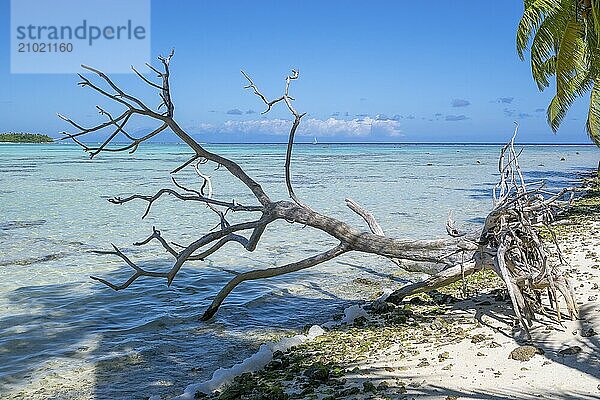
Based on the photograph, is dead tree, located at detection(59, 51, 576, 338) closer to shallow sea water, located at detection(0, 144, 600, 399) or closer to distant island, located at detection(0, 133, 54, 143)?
shallow sea water, located at detection(0, 144, 600, 399)

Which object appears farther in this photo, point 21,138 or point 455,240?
point 21,138

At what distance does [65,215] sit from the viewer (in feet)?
53.7

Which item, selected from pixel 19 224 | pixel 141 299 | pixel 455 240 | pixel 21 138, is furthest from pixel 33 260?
pixel 21 138

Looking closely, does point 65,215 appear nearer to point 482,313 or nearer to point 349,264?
point 349,264

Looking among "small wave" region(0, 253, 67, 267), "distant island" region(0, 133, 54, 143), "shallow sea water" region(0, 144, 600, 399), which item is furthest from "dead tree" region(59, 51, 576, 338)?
"distant island" region(0, 133, 54, 143)

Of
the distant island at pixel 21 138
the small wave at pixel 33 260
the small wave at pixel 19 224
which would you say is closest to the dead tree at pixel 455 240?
the small wave at pixel 33 260

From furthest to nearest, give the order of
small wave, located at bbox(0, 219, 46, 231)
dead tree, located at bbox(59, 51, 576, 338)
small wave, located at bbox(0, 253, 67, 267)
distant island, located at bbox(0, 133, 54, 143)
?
distant island, located at bbox(0, 133, 54, 143), small wave, located at bbox(0, 219, 46, 231), small wave, located at bbox(0, 253, 67, 267), dead tree, located at bbox(59, 51, 576, 338)

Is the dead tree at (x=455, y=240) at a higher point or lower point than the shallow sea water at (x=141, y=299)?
higher

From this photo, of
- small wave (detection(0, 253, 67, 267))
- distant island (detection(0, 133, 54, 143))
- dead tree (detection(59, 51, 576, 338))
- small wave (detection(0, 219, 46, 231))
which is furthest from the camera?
distant island (detection(0, 133, 54, 143))

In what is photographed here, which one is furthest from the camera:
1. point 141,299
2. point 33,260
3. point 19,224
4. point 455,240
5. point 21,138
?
point 21,138

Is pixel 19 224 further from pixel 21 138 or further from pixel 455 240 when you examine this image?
pixel 21 138

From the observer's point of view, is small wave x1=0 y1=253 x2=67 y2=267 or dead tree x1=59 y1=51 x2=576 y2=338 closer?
dead tree x1=59 y1=51 x2=576 y2=338

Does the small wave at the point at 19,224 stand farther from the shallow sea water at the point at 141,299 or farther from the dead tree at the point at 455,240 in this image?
the dead tree at the point at 455,240

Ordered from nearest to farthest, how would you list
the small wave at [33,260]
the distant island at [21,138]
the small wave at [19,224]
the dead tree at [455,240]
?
the dead tree at [455,240], the small wave at [33,260], the small wave at [19,224], the distant island at [21,138]
